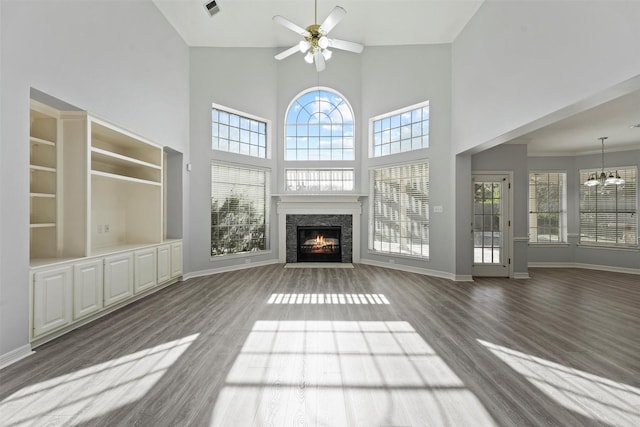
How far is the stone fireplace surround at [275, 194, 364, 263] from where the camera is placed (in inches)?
270

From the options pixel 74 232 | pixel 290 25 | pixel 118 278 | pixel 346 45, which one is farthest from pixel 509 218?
pixel 74 232

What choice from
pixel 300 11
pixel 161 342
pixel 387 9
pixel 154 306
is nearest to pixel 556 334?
pixel 161 342

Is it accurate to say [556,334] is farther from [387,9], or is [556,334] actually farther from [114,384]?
[387,9]

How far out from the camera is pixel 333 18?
3424 mm

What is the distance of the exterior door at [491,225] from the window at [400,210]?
3.24 ft

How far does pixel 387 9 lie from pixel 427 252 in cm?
500

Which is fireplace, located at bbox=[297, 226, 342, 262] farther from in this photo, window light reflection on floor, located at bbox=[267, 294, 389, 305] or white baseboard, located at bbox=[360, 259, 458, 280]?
window light reflection on floor, located at bbox=[267, 294, 389, 305]

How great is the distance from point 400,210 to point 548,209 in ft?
12.9

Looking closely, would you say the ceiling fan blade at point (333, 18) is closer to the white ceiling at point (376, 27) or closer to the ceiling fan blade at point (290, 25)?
the ceiling fan blade at point (290, 25)

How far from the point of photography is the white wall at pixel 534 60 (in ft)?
7.50

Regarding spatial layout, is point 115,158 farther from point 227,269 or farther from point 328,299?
point 328,299

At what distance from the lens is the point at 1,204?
230 cm

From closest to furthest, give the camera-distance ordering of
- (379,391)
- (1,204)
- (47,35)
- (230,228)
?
1. (379,391)
2. (1,204)
3. (47,35)
4. (230,228)

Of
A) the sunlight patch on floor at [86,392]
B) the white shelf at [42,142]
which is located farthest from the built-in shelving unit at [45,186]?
the sunlight patch on floor at [86,392]
